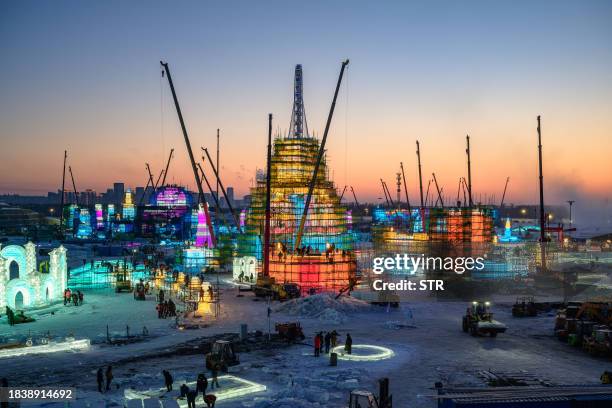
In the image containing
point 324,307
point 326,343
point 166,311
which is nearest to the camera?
point 326,343

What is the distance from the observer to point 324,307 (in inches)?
1583

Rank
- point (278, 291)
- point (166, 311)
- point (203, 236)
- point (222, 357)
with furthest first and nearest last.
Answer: point (203, 236) → point (278, 291) → point (166, 311) → point (222, 357)

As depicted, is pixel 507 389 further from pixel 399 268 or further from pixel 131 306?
pixel 399 268

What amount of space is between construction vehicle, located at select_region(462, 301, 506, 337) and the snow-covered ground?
56 centimetres

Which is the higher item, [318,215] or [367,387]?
[318,215]

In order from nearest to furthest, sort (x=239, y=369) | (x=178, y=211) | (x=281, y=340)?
1. (x=239, y=369)
2. (x=281, y=340)
3. (x=178, y=211)

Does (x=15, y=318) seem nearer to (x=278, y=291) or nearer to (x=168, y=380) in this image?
(x=168, y=380)

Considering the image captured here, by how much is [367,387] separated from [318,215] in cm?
4337

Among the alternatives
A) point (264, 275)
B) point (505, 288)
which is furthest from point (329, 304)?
point (505, 288)

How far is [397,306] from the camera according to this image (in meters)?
44.3

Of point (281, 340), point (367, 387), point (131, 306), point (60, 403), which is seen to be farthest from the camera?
point (131, 306)

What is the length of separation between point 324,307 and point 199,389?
19.4 m

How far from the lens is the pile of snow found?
3884 centimetres

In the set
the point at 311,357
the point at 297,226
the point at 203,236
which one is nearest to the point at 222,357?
the point at 311,357
